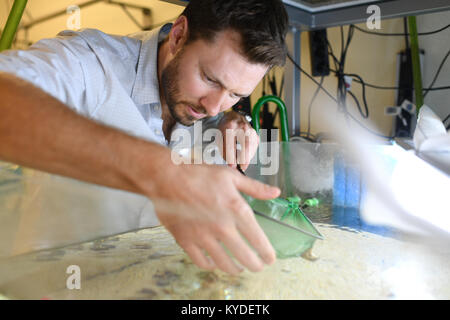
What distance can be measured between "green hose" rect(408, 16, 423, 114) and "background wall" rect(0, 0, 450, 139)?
3.5 inches

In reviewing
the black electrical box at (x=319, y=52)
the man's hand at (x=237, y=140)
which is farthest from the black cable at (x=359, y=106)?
the man's hand at (x=237, y=140)

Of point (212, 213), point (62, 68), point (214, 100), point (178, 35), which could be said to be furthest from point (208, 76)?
point (212, 213)

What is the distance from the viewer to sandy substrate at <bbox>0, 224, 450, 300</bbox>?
500 millimetres

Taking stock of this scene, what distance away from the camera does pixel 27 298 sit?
0.48 meters

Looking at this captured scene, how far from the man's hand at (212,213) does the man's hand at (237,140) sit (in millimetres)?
621

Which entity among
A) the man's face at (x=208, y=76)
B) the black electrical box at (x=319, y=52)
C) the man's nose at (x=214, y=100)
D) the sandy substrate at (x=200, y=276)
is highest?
the black electrical box at (x=319, y=52)

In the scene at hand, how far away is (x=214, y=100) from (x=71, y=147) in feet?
1.95

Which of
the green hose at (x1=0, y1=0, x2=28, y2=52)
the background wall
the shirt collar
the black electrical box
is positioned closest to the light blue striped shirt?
the shirt collar

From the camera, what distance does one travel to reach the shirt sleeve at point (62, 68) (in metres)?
0.66

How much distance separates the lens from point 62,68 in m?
0.76

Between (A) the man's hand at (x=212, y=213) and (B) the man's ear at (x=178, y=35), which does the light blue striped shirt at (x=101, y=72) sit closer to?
(B) the man's ear at (x=178, y=35)

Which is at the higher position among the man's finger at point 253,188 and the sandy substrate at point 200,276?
the man's finger at point 253,188

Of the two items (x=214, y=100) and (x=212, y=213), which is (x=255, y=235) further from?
(x=214, y=100)
